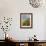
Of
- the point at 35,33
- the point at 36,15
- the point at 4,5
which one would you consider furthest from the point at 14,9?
the point at 35,33

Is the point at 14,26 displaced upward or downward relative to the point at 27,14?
downward

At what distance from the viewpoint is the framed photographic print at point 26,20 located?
5070 millimetres

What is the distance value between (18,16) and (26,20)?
A: 323mm

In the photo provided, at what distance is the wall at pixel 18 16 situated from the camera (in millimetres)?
5043

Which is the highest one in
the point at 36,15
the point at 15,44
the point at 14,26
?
the point at 36,15

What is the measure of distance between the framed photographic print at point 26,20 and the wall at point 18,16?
0.11 meters

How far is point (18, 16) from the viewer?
5.07 m

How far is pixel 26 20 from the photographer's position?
16.7ft

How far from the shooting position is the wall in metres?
5.04

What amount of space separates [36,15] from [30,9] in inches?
12.1

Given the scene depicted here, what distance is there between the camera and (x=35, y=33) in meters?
5.07

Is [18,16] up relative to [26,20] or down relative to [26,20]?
up

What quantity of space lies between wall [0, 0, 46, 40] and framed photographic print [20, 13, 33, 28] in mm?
108

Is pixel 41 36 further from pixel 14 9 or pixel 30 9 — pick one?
pixel 14 9
